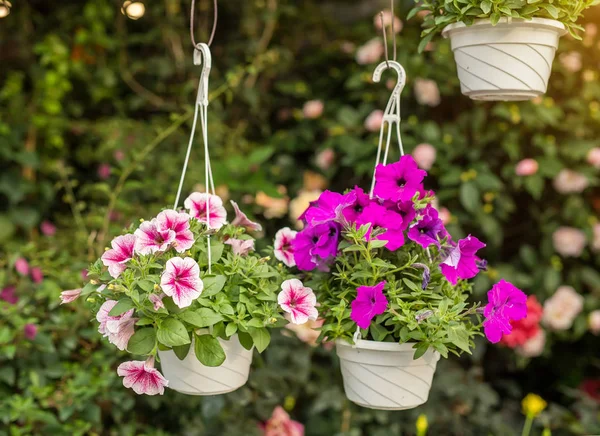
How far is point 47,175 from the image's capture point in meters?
2.71

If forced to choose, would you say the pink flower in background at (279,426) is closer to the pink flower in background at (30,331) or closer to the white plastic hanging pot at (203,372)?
the pink flower in background at (30,331)

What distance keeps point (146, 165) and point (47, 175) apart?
0.53m

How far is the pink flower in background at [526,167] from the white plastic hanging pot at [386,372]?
1293 mm

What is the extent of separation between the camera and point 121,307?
1.01 metres

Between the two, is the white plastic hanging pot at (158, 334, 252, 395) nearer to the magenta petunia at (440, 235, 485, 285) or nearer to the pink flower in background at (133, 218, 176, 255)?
the pink flower in background at (133, 218, 176, 255)

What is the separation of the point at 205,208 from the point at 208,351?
255 millimetres

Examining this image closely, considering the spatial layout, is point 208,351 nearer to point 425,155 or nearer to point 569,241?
point 425,155

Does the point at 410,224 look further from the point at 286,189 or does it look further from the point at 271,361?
the point at 286,189

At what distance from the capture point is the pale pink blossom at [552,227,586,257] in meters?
2.38

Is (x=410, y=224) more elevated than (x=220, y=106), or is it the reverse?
(x=410, y=224)

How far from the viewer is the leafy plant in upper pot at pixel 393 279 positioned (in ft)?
3.50

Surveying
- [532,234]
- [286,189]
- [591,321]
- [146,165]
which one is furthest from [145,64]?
[591,321]

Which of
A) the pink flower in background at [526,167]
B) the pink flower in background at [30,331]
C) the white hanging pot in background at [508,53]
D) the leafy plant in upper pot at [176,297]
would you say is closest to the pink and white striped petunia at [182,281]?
the leafy plant in upper pot at [176,297]

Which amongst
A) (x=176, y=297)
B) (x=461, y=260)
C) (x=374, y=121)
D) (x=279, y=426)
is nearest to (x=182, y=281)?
(x=176, y=297)
